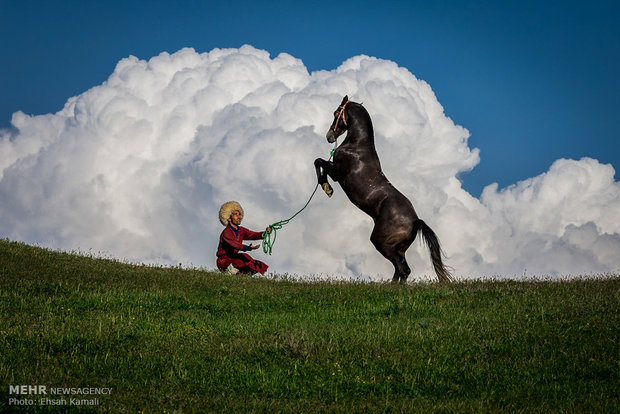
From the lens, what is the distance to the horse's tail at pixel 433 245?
17578 mm

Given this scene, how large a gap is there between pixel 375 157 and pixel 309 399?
11.1m

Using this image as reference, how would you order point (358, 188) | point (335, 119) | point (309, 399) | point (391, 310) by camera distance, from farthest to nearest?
point (335, 119)
point (358, 188)
point (391, 310)
point (309, 399)

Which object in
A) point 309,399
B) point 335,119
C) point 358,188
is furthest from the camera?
point 335,119

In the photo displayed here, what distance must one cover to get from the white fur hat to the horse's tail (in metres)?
5.48

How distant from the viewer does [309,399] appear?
344 inches

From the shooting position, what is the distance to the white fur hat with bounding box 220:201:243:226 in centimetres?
1991

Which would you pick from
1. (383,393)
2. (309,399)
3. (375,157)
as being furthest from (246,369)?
(375,157)

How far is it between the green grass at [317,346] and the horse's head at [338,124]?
17.6 ft

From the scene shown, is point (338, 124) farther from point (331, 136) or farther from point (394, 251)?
point (394, 251)

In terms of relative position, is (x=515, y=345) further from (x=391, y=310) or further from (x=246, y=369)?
(x=246, y=369)
